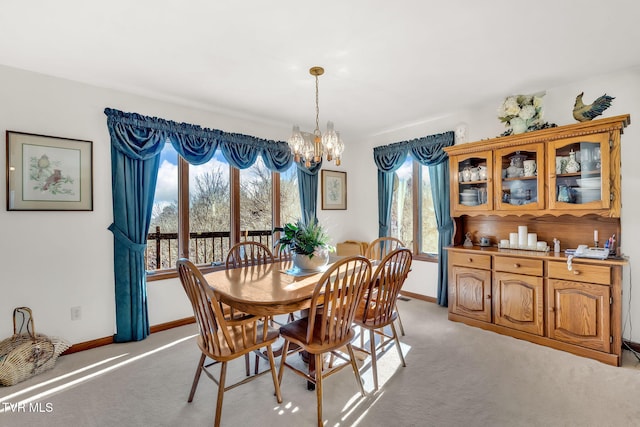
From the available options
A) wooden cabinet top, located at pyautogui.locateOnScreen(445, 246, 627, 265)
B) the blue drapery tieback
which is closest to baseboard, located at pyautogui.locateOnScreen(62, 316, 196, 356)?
the blue drapery tieback

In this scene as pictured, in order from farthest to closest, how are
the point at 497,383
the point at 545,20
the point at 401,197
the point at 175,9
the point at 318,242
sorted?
the point at 401,197 → the point at 318,242 → the point at 497,383 → the point at 545,20 → the point at 175,9

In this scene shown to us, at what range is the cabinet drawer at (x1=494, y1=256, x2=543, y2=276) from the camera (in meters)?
2.79

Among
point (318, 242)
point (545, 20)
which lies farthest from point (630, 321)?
point (318, 242)

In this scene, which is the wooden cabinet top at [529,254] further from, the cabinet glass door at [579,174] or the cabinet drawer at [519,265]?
the cabinet glass door at [579,174]

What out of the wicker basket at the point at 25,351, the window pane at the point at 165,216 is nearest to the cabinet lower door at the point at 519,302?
the window pane at the point at 165,216

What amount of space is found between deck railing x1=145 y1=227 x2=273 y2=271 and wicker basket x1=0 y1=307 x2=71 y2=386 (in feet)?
3.22

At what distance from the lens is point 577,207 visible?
269 cm

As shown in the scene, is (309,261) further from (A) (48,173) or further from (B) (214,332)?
(A) (48,173)

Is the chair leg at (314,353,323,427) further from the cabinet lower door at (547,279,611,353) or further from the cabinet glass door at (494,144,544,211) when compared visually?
the cabinet glass door at (494,144,544,211)

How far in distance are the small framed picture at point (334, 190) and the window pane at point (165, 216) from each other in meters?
2.10

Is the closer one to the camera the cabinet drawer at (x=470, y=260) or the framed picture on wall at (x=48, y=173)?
the framed picture on wall at (x=48, y=173)

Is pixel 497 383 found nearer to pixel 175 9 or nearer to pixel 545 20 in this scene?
pixel 545 20

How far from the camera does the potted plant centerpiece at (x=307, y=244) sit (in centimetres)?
246

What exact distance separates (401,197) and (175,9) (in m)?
3.53
